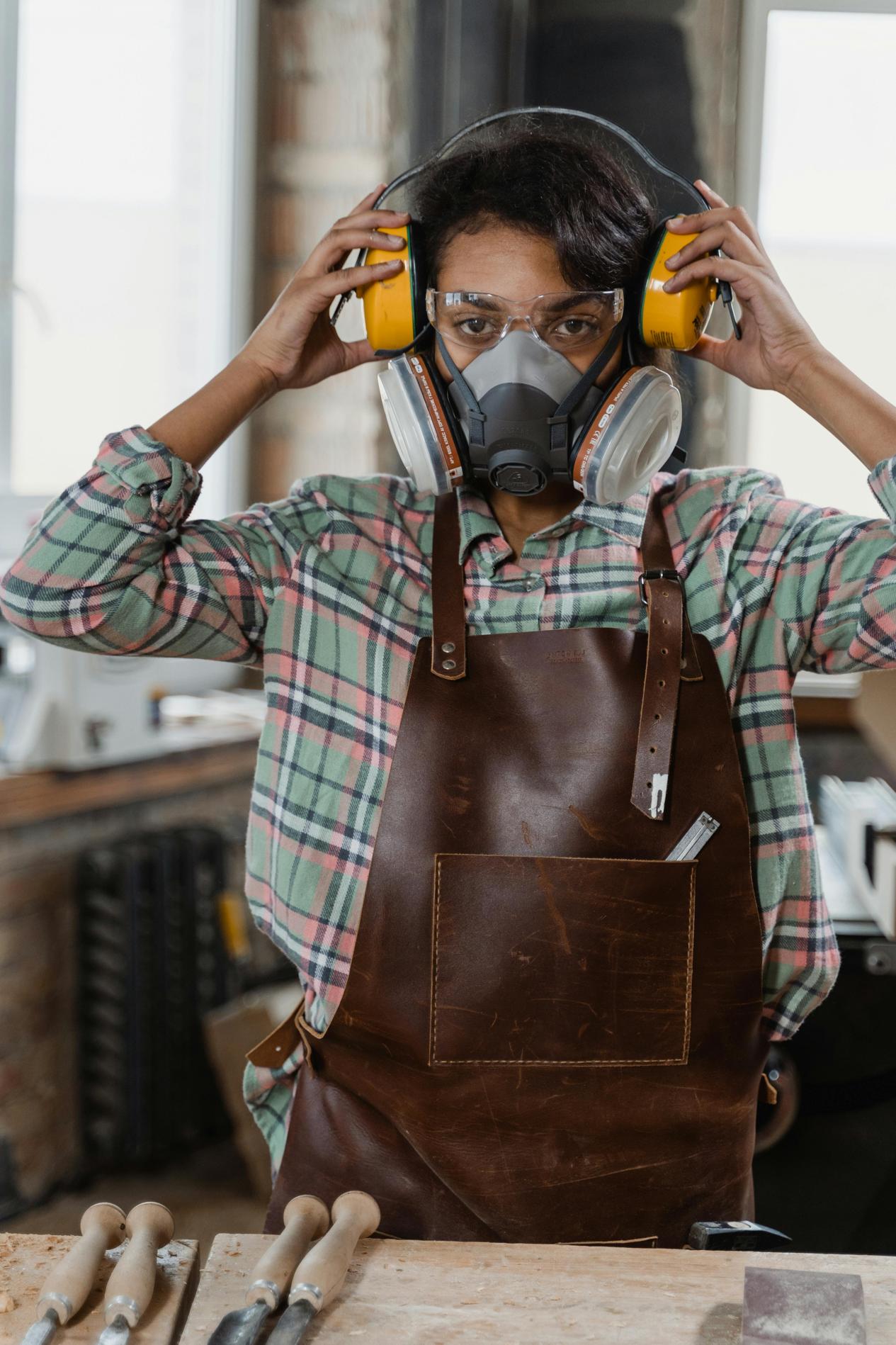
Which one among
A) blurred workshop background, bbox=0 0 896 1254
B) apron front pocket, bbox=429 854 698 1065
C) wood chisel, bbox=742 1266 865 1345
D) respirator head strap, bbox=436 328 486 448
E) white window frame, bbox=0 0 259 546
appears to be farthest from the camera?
white window frame, bbox=0 0 259 546

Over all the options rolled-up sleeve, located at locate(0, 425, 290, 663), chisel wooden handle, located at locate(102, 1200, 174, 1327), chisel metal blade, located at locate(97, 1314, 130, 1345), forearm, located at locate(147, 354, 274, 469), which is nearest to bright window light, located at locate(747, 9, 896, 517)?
forearm, located at locate(147, 354, 274, 469)

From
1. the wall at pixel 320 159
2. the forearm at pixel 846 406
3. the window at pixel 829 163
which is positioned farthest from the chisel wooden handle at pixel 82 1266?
the window at pixel 829 163

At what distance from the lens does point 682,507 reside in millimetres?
1413

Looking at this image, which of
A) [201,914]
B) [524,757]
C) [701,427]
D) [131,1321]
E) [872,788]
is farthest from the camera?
[701,427]

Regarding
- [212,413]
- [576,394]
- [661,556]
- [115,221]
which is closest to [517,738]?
[661,556]

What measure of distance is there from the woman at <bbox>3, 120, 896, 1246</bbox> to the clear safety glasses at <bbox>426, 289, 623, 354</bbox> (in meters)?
0.02

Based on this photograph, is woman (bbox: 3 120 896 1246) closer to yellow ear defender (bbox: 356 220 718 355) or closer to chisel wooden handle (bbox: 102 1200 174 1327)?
yellow ear defender (bbox: 356 220 718 355)

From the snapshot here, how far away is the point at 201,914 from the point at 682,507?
1.91 m

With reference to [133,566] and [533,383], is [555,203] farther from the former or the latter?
[133,566]

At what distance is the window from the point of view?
3.17 m

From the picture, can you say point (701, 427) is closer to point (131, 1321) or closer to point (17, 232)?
point (17, 232)

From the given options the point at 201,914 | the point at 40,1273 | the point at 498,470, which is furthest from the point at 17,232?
the point at 40,1273

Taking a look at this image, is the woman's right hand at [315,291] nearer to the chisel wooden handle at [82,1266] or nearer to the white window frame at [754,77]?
the chisel wooden handle at [82,1266]

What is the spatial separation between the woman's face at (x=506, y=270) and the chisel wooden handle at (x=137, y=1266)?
85cm
